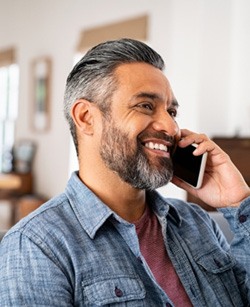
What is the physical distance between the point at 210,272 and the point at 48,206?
46cm

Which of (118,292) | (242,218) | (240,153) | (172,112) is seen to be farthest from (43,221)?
(240,153)

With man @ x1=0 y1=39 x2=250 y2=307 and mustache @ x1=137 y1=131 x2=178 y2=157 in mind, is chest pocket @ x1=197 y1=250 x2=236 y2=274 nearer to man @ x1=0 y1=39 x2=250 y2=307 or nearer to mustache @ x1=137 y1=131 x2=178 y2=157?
man @ x1=0 y1=39 x2=250 y2=307

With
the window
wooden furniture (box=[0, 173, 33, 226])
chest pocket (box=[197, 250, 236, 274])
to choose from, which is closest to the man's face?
chest pocket (box=[197, 250, 236, 274])

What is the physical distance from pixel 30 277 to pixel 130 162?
0.37m

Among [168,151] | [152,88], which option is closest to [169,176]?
[168,151]

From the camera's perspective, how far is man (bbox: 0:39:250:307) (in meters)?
1.09

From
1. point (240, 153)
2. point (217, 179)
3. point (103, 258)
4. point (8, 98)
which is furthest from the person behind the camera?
point (8, 98)

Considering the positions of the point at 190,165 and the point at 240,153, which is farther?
the point at 240,153

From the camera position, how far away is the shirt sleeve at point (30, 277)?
102cm

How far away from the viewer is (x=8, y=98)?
7.38m

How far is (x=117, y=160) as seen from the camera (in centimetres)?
125

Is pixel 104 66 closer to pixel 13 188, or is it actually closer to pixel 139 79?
pixel 139 79


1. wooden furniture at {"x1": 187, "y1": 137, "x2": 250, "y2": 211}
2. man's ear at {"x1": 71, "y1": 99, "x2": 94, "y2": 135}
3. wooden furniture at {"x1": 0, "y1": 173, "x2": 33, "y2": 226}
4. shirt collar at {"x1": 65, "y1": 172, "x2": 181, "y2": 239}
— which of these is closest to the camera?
shirt collar at {"x1": 65, "y1": 172, "x2": 181, "y2": 239}

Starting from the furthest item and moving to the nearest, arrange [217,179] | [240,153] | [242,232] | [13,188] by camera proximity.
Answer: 1. [13,188]
2. [240,153]
3. [217,179]
4. [242,232]
